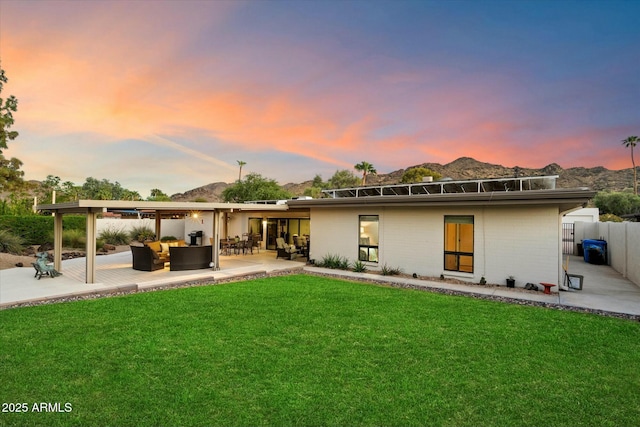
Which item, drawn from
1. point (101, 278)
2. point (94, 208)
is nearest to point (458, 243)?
point (94, 208)

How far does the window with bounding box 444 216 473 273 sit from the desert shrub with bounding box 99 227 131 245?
66.1ft

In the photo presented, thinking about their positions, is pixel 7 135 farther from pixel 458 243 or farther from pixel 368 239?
pixel 458 243

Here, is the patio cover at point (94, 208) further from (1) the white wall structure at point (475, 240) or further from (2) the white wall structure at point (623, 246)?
(2) the white wall structure at point (623, 246)

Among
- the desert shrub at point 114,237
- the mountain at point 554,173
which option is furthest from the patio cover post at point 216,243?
the mountain at point 554,173

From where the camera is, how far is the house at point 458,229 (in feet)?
29.5

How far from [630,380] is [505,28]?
16.0 m

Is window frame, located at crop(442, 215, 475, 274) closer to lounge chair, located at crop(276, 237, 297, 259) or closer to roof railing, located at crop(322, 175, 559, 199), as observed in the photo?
roof railing, located at crop(322, 175, 559, 199)

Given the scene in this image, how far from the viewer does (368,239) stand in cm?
1241

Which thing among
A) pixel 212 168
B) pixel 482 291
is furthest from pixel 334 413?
pixel 212 168

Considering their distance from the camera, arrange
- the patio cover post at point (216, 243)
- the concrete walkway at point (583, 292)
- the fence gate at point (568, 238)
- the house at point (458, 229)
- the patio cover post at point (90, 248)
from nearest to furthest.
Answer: the concrete walkway at point (583, 292) → the house at point (458, 229) → the patio cover post at point (90, 248) → the patio cover post at point (216, 243) → the fence gate at point (568, 238)

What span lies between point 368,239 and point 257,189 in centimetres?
3620

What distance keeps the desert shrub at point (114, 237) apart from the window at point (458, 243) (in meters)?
20.1

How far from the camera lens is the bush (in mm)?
12688

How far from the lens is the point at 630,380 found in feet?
12.9
